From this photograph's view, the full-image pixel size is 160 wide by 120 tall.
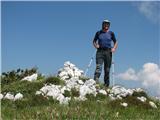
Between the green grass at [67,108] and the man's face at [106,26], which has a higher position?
the man's face at [106,26]

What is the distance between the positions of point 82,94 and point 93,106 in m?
2.89

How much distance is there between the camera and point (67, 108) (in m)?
13.8

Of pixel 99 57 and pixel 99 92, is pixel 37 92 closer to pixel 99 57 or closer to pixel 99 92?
pixel 99 92

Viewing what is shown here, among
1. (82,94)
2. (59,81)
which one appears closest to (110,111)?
(82,94)

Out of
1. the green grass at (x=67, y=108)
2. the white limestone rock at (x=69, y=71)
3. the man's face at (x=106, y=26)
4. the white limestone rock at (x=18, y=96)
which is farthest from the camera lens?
the white limestone rock at (x=69, y=71)

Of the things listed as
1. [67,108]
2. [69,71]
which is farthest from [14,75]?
[67,108]

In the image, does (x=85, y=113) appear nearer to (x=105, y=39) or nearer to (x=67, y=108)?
(x=67, y=108)

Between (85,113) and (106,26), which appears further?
(106,26)

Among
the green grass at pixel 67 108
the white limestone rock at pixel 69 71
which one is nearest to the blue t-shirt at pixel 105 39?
the white limestone rock at pixel 69 71

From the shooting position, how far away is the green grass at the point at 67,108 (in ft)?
41.3

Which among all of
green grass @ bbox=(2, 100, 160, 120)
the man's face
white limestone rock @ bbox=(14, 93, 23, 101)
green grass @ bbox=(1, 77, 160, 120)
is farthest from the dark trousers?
green grass @ bbox=(2, 100, 160, 120)

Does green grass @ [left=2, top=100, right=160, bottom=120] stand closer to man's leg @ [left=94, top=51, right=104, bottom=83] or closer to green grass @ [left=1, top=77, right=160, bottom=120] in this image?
green grass @ [left=1, top=77, right=160, bottom=120]

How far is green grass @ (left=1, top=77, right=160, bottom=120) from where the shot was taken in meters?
12.6

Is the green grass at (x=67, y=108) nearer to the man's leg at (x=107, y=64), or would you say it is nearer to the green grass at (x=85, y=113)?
the green grass at (x=85, y=113)
